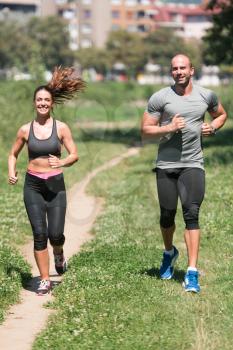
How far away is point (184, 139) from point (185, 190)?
1.85ft

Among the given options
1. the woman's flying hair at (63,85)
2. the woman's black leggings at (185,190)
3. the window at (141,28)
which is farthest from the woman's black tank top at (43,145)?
the window at (141,28)

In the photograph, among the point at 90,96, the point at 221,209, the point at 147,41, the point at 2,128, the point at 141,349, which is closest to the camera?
the point at 141,349

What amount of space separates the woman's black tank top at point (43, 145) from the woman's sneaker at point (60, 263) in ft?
4.43

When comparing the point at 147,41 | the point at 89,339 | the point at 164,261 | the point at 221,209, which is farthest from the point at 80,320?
the point at 147,41

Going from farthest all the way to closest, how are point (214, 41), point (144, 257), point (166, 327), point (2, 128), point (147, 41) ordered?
1. point (147, 41)
2. point (214, 41)
3. point (2, 128)
4. point (144, 257)
5. point (166, 327)

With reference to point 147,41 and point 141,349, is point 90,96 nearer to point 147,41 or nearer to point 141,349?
point 141,349

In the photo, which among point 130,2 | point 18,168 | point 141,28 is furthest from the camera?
point 141,28

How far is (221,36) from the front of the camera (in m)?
32.3

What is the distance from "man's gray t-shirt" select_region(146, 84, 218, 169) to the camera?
9.34 metres

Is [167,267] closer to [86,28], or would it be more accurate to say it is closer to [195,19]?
[86,28]

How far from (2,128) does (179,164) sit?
20724 millimetres

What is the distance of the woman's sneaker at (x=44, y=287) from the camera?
9.60m

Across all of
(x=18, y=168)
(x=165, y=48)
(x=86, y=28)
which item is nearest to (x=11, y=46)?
(x=165, y=48)

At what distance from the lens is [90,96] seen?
64.9m
